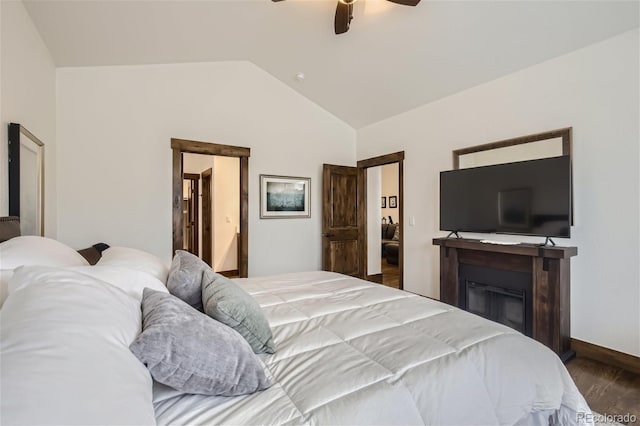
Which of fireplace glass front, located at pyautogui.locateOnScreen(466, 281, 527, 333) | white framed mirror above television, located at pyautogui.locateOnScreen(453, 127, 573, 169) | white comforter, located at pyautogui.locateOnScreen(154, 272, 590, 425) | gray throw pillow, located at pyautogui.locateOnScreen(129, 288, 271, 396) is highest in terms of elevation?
white framed mirror above television, located at pyautogui.locateOnScreen(453, 127, 573, 169)

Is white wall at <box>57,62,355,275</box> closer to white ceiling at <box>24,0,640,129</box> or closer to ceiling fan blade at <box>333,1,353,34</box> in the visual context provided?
white ceiling at <box>24,0,640,129</box>

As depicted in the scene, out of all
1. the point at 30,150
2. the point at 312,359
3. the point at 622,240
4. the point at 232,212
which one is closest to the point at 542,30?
the point at 622,240

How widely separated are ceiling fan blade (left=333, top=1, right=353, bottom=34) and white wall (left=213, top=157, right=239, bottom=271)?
3.44 metres

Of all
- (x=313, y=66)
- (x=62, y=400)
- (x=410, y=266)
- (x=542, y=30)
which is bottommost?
(x=410, y=266)

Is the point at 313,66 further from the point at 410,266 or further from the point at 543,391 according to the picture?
the point at 543,391

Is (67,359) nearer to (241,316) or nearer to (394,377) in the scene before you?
(241,316)

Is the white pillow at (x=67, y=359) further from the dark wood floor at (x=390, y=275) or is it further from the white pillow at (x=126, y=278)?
the dark wood floor at (x=390, y=275)

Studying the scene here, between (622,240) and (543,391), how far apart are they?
6.57 ft

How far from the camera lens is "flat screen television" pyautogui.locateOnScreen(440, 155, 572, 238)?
2.54 metres

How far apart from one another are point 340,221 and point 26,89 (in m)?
3.71

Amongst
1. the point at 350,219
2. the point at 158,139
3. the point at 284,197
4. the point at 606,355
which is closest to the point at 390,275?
the point at 350,219

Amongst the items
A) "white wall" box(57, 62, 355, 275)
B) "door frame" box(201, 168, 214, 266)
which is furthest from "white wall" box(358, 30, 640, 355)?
"door frame" box(201, 168, 214, 266)

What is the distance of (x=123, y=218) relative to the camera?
3473mm

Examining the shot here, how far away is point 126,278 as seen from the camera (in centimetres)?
130
